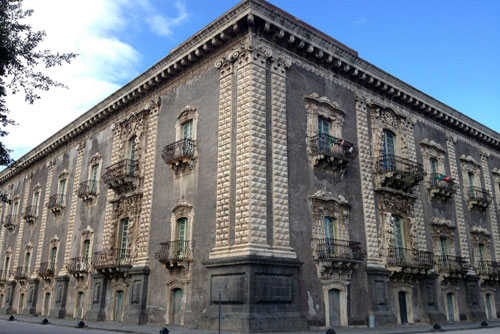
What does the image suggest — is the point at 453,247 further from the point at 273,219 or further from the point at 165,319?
the point at 165,319

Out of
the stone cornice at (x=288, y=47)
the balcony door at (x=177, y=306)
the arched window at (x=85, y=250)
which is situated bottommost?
the balcony door at (x=177, y=306)

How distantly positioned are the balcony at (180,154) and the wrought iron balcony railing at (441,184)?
44.7 feet

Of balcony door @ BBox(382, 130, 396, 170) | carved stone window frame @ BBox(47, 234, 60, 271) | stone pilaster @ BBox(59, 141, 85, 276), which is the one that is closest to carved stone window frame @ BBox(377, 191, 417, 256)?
balcony door @ BBox(382, 130, 396, 170)

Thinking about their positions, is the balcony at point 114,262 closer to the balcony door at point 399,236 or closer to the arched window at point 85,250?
the arched window at point 85,250

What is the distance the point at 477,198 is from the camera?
27.5 meters

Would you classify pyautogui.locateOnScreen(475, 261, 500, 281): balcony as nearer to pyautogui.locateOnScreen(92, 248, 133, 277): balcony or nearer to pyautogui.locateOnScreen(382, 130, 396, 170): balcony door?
pyautogui.locateOnScreen(382, 130, 396, 170): balcony door

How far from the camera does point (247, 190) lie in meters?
16.5

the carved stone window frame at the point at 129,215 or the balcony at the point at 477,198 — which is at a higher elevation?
the balcony at the point at 477,198

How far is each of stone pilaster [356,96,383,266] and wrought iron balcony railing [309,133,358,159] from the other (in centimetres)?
129

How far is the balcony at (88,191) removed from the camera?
2642 cm

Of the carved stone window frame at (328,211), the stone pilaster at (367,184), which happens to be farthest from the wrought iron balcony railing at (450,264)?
the carved stone window frame at (328,211)

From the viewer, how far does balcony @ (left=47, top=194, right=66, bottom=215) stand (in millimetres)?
Answer: 29812

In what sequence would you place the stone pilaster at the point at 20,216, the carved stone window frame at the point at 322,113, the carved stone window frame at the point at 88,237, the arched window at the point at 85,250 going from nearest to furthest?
the carved stone window frame at the point at 322,113 < the carved stone window frame at the point at 88,237 < the arched window at the point at 85,250 < the stone pilaster at the point at 20,216

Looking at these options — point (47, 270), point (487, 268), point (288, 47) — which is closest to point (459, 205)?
point (487, 268)
